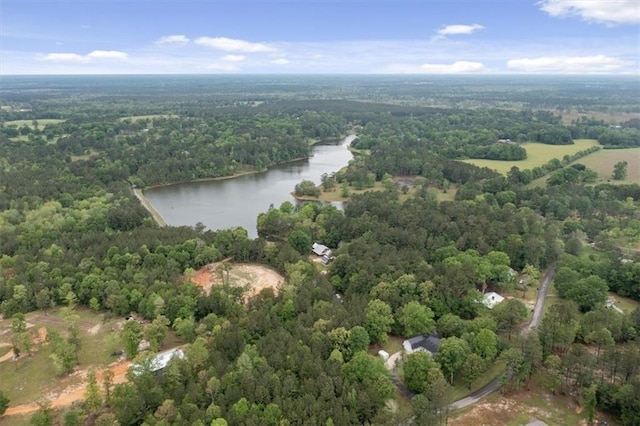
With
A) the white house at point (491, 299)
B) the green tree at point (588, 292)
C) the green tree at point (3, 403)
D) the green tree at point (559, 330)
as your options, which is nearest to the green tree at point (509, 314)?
the white house at point (491, 299)

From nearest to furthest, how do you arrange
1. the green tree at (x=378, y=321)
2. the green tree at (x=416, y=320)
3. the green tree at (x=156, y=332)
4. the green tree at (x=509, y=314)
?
the green tree at (x=156, y=332) < the green tree at (x=378, y=321) < the green tree at (x=416, y=320) < the green tree at (x=509, y=314)

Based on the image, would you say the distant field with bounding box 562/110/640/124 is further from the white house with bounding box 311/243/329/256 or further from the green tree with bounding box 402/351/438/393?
the green tree with bounding box 402/351/438/393

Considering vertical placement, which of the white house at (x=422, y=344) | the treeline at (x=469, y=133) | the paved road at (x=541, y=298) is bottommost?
the paved road at (x=541, y=298)

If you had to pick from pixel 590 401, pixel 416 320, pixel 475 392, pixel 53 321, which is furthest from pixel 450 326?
pixel 53 321

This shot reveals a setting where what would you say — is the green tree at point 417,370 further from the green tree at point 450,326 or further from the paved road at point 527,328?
the green tree at point 450,326

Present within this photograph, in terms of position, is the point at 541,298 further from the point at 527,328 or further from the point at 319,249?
the point at 319,249

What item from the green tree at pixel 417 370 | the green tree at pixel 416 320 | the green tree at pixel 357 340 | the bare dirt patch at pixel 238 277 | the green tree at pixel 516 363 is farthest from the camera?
the bare dirt patch at pixel 238 277

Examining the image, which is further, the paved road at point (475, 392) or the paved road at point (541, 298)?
the paved road at point (541, 298)

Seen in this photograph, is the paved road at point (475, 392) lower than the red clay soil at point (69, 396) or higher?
higher

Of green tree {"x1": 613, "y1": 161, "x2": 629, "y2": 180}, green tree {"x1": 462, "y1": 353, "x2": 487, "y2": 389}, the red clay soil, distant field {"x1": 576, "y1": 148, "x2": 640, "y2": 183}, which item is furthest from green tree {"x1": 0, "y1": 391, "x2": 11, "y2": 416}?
green tree {"x1": 613, "y1": 161, "x2": 629, "y2": 180}
